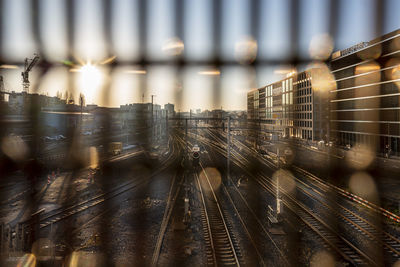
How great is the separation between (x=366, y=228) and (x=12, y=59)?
8.52m

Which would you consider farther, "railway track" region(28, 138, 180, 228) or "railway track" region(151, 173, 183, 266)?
"railway track" region(28, 138, 180, 228)

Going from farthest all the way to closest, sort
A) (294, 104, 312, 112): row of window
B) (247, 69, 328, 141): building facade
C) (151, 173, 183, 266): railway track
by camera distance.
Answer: (151, 173, 183, 266): railway track → (294, 104, 312, 112): row of window → (247, 69, 328, 141): building facade

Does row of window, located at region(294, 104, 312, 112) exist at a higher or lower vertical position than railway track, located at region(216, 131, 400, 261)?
higher

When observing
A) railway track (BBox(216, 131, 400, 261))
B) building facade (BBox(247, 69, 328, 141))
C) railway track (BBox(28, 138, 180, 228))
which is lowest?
railway track (BBox(216, 131, 400, 261))

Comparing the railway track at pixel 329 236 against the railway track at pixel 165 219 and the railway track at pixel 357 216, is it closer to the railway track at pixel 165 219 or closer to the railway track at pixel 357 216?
the railway track at pixel 357 216

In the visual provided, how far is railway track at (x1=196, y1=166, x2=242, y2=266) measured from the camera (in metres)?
5.26

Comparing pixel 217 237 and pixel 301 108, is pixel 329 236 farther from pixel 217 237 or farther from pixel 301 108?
pixel 301 108

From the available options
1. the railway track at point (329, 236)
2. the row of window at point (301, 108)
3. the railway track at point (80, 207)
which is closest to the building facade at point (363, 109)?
the row of window at point (301, 108)

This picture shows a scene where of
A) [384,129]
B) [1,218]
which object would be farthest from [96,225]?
[384,129]

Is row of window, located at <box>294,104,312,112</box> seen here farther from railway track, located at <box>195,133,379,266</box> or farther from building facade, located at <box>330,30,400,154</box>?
building facade, located at <box>330,30,400,154</box>

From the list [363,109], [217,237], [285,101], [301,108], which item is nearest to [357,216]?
[301,108]

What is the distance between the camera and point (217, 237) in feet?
20.9

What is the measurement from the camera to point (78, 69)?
2465 millimetres

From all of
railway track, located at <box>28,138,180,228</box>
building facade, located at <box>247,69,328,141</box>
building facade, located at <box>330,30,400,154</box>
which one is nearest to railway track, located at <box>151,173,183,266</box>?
railway track, located at <box>28,138,180,228</box>
